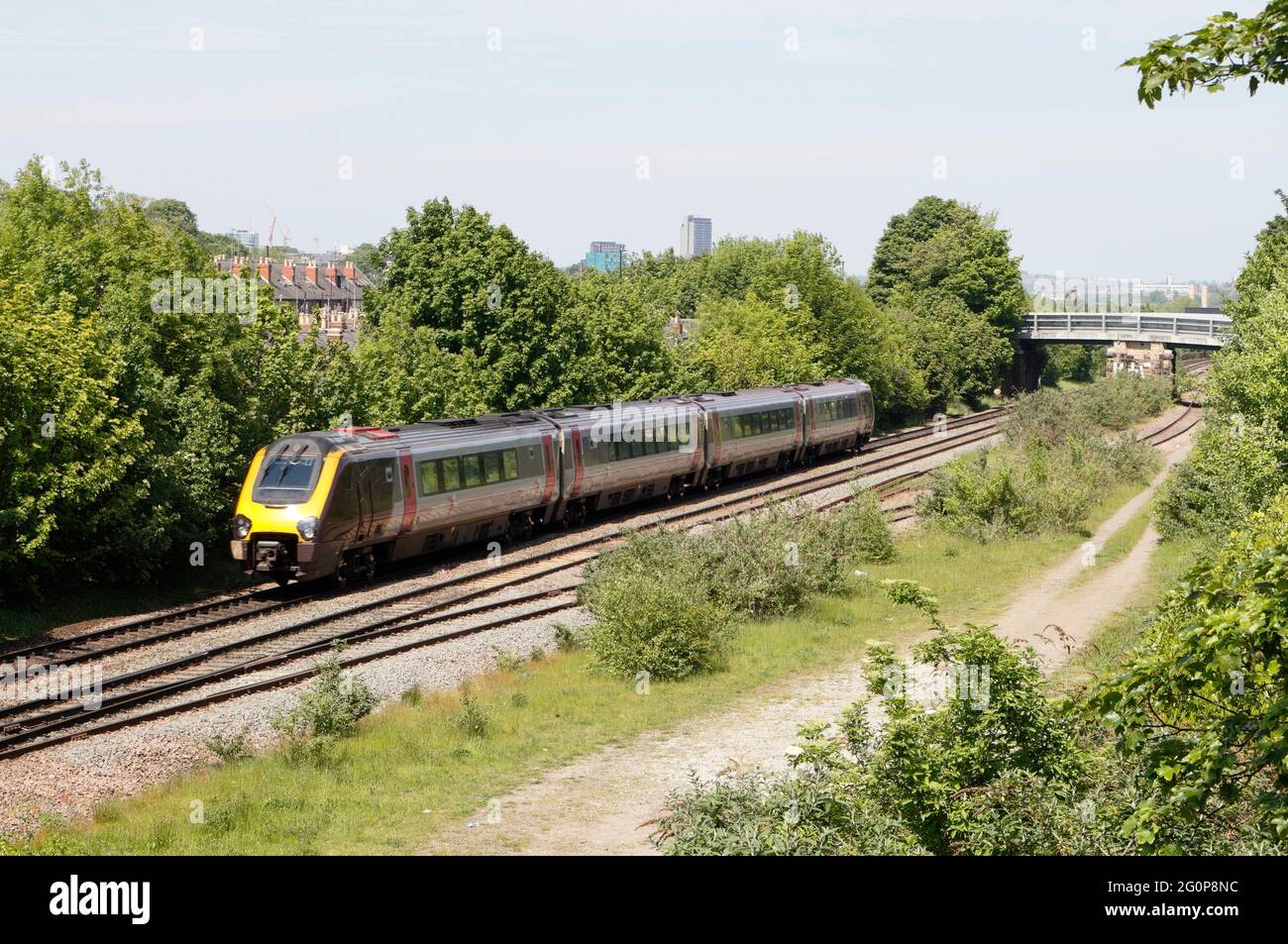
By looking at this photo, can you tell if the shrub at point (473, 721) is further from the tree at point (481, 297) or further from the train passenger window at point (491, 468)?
the tree at point (481, 297)

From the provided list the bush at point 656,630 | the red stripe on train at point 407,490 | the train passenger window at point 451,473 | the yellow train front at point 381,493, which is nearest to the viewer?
the bush at point 656,630

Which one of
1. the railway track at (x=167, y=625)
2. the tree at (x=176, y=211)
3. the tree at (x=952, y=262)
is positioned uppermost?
the tree at (x=176, y=211)

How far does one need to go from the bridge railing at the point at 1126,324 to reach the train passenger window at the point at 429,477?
207 ft

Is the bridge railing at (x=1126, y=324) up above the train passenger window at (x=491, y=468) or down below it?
above

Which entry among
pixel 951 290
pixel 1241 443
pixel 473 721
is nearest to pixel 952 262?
pixel 951 290

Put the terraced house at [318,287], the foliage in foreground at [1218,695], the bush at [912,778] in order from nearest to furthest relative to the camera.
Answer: the foliage in foreground at [1218,695] → the bush at [912,778] → the terraced house at [318,287]

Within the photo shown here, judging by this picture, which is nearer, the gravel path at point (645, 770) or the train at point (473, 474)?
the gravel path at point (645, 770)

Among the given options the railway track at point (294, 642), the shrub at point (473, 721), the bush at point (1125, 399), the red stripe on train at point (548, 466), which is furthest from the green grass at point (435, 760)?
the bush at point (1125, 399)

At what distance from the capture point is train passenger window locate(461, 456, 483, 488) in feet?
99.7

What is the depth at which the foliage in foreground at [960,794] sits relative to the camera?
34.4 ft

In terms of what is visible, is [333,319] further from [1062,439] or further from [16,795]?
[16,795]

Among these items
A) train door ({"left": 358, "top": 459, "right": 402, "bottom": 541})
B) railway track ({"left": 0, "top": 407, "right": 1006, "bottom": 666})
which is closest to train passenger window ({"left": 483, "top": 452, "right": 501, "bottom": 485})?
railway track ({"left": 0, "top": 407, "right": 1006, "bottom": 666})

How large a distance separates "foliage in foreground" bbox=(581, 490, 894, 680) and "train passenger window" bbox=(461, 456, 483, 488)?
576cm
